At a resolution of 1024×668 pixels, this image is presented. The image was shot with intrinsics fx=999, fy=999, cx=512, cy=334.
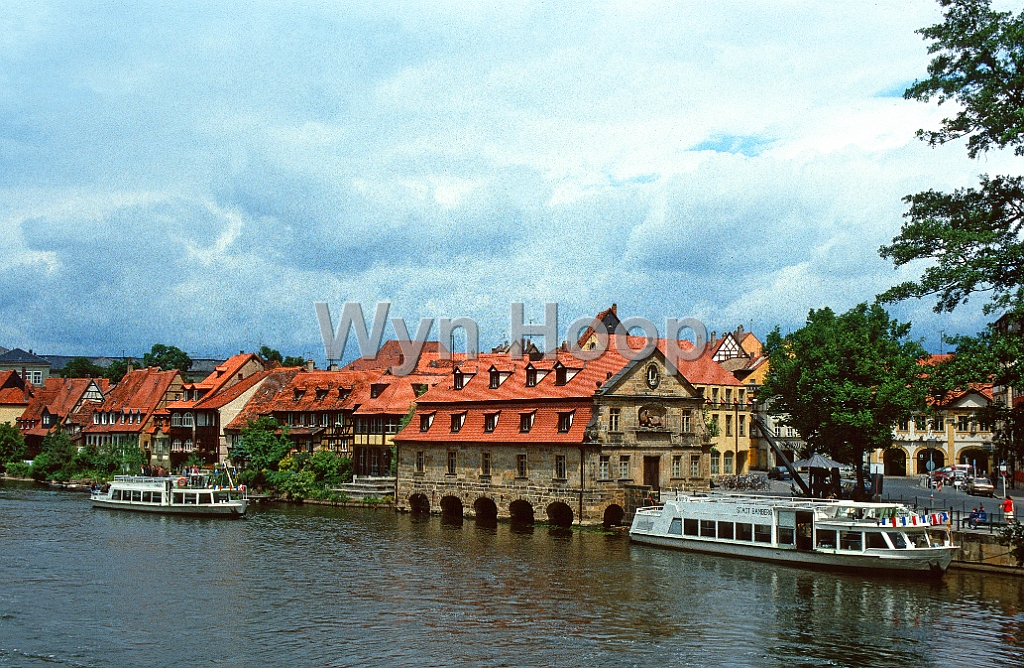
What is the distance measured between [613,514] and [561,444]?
5.08 m

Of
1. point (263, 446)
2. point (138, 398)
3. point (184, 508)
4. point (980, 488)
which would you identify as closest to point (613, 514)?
point (980, 488)

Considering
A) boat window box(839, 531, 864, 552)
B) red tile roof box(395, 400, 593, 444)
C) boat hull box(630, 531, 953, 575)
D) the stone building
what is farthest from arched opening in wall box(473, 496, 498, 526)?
boat window box(839, 531, 864, 552)

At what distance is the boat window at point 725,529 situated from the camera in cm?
4912

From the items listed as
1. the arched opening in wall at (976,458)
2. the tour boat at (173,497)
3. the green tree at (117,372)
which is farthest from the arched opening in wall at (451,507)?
the green tree at (117,372)

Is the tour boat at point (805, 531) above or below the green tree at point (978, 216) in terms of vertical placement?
below

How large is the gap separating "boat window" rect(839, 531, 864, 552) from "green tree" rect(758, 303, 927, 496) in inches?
503

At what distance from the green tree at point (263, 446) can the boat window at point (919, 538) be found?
169 ft

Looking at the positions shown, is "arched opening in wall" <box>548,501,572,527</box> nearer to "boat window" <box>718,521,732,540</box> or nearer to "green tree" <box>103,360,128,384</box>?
"boat window" <box>718,521,732,540</box>

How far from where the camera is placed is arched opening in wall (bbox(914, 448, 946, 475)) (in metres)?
92.6

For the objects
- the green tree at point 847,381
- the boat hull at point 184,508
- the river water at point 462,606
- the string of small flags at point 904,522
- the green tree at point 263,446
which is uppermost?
the green tree at point 847,381

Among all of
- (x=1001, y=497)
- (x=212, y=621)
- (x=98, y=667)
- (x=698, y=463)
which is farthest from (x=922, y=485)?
(x=98, y=667)

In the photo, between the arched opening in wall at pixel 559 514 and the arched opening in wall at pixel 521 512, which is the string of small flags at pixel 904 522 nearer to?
the arched opening in wall at pixel 559 514

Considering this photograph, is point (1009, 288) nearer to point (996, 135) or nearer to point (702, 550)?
point (996, 135)

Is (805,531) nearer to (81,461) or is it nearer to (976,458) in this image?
(976,458)
